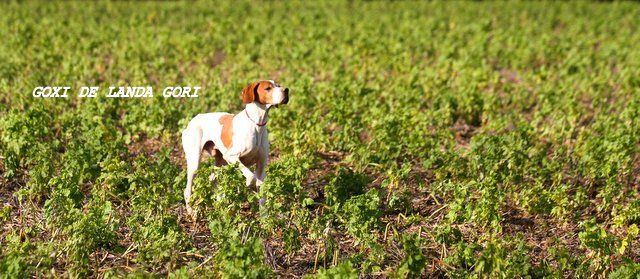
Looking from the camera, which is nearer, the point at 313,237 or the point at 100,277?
the point at 100,277

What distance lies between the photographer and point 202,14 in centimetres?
1973

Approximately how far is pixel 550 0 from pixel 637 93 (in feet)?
42.9

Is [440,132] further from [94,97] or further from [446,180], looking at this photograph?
[94,97]

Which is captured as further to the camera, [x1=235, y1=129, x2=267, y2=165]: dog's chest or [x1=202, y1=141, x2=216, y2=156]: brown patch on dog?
[x1=202, y1=141, x2=216, y2=156]: brown patch on dog

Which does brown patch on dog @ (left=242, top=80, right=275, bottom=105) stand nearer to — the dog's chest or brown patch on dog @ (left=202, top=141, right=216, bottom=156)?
the dog's chest

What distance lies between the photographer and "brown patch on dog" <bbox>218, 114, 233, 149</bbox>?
7.48 metres

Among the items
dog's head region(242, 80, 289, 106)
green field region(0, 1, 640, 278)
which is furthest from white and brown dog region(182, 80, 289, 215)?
green field region(0, 1, 640, 278)

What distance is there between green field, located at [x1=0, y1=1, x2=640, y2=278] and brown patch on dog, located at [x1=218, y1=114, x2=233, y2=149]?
11.9 inches

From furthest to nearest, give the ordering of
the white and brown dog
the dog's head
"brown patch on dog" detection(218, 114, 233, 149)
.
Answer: "brown patch on dog" detection(218, 114, 233, 149) < the white and brown dog < the dog's head

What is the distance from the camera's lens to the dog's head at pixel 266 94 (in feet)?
23.3

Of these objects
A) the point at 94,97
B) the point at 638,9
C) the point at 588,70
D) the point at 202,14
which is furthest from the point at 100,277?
the point at 638,9

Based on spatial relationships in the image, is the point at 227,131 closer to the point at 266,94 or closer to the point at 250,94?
the point at 250,94

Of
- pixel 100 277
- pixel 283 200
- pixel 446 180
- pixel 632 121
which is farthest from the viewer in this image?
pixel 632 121

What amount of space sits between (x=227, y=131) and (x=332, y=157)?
2.70 metres
